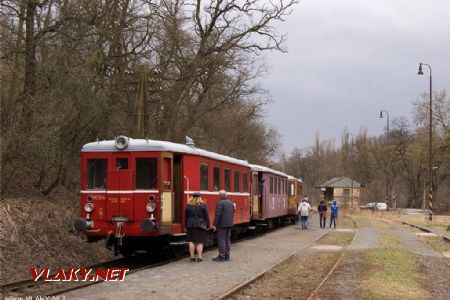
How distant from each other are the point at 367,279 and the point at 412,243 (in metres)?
10.8

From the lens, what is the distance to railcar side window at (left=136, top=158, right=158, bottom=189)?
557 inches

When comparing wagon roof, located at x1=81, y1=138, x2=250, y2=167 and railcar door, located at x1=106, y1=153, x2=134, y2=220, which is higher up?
wagon roof, located at x1=81, y1=138, x2=250, y2=167

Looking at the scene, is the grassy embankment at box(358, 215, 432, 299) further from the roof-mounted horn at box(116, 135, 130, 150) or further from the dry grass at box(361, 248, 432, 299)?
the roof-mounted horn at box(116, 135, 130, 150)

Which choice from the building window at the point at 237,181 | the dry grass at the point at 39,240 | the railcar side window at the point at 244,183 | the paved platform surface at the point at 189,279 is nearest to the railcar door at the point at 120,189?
the paved platform surface at the point at 189,279

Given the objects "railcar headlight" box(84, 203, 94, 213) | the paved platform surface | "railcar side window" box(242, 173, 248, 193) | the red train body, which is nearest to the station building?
"railcar side window" box(242, 173, 248, 193)

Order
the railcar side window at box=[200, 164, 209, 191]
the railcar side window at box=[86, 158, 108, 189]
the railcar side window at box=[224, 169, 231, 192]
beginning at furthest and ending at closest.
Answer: the railcar side window at box=[224, 169, 231, 192] → the railcar side window at box=[200, 164, 209, 191] → the railcar side window at box=[86, 158, 108, 189]

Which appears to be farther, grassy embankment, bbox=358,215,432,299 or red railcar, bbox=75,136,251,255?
red railcar, bbox=75,136,251,255

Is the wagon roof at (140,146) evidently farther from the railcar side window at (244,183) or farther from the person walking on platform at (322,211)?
the person walking on platform at (322,211)

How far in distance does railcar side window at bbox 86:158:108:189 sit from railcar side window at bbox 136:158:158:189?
35.0 inches

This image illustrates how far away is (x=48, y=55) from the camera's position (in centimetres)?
1711

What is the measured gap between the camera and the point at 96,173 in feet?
48.1

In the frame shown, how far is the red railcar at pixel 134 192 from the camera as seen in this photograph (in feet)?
45.8

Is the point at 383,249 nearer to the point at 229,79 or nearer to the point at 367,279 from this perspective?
the point at 367,279

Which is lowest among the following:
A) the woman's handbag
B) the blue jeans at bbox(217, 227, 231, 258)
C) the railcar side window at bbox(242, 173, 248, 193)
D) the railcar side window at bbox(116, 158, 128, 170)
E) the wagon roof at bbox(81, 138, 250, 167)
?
the blue jeans at bbox(217, 227, 231, 258)
